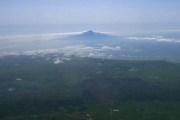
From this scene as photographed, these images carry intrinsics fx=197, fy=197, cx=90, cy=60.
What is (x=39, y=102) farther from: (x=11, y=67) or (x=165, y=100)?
(x=11, y=67)

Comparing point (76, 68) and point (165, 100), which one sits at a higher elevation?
point (76, 68)

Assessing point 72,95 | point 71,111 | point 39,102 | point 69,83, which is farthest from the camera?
point 69,83

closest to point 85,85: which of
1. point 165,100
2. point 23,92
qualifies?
point 23,92

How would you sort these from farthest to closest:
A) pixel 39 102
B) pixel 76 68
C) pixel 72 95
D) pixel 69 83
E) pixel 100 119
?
pixel 76 68 → pixel 69 83 → pixel 72 95 → pixel 39 102 → pixel 100 119

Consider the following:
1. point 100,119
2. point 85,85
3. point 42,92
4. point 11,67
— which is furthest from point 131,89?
point 11,67

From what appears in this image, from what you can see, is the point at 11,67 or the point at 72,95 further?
the point at 11,67

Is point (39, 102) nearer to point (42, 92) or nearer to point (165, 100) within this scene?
point (42, 92)
